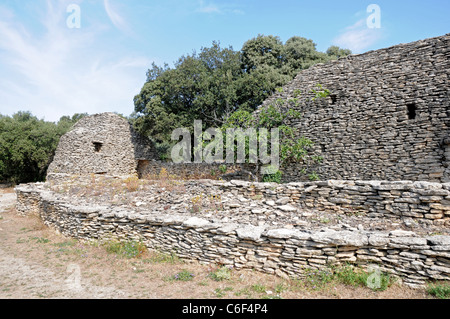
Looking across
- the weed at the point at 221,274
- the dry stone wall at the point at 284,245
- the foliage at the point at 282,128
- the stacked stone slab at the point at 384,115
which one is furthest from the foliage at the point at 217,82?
the weed at the point at 221,274

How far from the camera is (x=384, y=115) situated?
32.5 ft

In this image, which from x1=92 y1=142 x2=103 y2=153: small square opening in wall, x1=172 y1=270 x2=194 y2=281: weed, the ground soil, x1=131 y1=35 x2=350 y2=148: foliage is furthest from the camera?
x1=92 y1=142 x2=103 y2=153: small square opening in wall

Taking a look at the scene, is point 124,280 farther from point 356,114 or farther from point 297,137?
point 356,114

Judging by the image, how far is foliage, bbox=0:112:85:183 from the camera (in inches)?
877

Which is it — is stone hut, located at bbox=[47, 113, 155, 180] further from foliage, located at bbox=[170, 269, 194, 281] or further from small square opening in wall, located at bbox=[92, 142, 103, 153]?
foliage, located at bbox=[170, 269, 194, 281]

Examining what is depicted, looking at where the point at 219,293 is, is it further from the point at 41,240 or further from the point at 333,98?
the point at 333,98

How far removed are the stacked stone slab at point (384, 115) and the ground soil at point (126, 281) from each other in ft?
22.7

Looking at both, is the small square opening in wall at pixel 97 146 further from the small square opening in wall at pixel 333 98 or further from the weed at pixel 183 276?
the weed at pixel 183 276

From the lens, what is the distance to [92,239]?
24.1ft

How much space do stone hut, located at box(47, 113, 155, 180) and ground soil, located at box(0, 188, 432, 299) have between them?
13146mm

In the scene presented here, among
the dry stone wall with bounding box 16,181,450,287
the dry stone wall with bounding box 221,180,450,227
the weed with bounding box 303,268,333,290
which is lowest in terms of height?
the weed with bounding box 303,268,333,290

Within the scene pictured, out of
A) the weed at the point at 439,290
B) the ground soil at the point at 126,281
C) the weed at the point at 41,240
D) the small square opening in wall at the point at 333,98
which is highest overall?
the small square opening in wall at the point at 333,98

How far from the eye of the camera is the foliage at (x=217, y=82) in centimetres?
1834

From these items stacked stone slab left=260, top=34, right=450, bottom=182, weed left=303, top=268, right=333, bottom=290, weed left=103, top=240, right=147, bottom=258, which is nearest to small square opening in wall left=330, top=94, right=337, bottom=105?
stacked stone slab left=260, top=34, right=450, bottom=182
